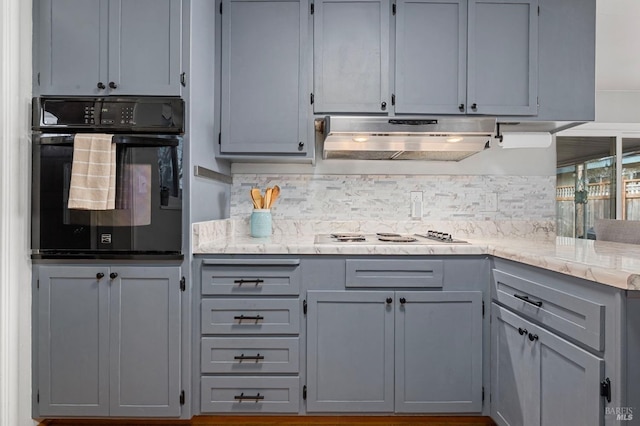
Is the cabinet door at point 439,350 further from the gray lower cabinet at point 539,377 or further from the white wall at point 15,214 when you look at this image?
the white wall at point 15,214

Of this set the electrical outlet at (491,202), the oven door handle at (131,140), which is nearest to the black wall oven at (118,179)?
the oven door handle at (131,140)

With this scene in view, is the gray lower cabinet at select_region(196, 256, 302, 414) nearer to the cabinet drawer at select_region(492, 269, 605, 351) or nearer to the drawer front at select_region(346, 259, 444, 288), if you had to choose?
the drawer front at select_region(346, 259, 444, 288)

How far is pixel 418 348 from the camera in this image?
1833mm

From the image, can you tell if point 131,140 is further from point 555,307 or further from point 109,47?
point 555,307

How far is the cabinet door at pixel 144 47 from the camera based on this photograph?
1.76 meters

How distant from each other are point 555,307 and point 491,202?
1367mm

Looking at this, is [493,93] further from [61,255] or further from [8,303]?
[8,303]

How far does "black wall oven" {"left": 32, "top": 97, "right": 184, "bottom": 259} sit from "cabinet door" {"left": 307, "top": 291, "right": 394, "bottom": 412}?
77 cm

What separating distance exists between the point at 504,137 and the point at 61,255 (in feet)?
7.81

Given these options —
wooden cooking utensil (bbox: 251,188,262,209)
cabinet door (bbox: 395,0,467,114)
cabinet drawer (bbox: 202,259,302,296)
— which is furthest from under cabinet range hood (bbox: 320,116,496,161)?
cabinet drawer (bbox: 202,259,302,296)

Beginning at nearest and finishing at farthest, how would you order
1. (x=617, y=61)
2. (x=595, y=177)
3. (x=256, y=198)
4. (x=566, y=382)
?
(x=566, y=382) → (x=256, y=198) → (x=617, y=61) → (x=595, y=177)

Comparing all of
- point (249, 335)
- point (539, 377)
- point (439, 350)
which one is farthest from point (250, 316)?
point (539, 377)

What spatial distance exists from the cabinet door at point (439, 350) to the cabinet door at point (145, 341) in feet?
3.48

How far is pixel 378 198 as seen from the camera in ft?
8.45
